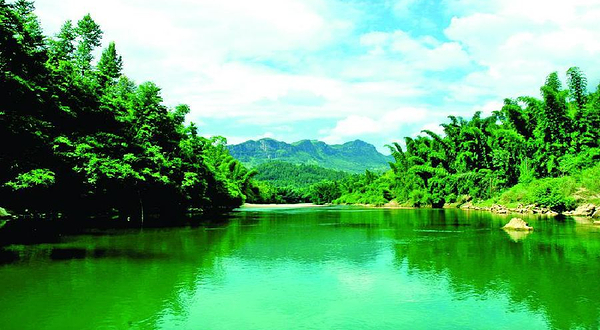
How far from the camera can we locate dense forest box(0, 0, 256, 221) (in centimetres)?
1850

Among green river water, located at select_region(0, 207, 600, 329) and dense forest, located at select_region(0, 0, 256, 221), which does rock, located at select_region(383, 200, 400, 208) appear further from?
green river water, located at select_region(0, 207, 600, 329)

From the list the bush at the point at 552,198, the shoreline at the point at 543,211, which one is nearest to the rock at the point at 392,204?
the shoreline at the point at 543,211

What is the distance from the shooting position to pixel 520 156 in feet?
165

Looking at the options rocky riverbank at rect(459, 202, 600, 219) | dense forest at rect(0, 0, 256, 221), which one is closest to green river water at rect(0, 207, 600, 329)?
dense forest at rect(0, 0, 256, 221)

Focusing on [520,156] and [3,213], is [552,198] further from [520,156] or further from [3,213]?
[3,213]

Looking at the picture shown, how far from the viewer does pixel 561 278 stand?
11.4 m

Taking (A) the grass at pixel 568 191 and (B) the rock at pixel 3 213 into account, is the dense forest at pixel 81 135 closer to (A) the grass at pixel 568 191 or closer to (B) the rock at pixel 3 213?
(B) the rock at pixel 3 213

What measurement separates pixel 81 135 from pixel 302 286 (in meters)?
23.1

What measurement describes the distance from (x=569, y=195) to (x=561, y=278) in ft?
97.1

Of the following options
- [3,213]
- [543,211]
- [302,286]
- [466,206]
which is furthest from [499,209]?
[3,213]

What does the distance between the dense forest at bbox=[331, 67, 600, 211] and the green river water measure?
22.4 metres

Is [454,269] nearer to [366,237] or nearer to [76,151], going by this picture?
[366,237]

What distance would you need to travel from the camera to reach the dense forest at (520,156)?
38938 mm

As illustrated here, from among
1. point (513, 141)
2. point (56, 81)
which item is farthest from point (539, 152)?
point (56, 81)
